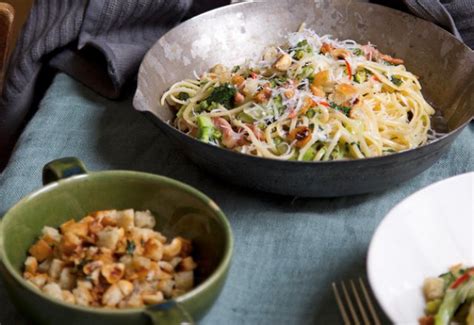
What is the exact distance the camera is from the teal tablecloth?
1303 millimetres

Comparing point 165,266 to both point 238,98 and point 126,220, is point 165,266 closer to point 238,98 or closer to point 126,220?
point 126,220

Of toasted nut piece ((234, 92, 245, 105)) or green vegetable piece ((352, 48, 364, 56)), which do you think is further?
green vegetable piece ((352, 48, 364, 56))

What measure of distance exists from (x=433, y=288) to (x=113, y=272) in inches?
19.6

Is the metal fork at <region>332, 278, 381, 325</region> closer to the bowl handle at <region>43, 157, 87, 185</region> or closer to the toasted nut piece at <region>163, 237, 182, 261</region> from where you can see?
the toasted nut piece at <region>163, 237, 182, 261</region>

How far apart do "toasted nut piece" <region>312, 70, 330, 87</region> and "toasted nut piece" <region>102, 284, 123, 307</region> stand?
73cm

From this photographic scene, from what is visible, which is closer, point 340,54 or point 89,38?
point 340,54

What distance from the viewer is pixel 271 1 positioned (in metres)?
1.97

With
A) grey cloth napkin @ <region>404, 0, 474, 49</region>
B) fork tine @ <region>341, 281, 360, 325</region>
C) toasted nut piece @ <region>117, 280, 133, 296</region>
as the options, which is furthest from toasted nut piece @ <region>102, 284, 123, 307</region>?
grey cloth napkin @ <region>404, 0, 474, 49</region>

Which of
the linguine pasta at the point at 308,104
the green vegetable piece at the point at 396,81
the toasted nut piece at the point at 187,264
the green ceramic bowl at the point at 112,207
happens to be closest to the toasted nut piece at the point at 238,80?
the linguine pasta at the point at 308,104

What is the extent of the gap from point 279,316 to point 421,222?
11.7 inches

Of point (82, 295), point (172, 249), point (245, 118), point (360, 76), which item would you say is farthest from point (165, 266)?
point (360, 76)

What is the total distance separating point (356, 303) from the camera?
1.28 meters

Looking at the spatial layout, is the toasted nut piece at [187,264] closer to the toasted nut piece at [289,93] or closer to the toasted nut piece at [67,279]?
the toasted nut piece at [67,279]

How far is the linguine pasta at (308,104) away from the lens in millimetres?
1562
